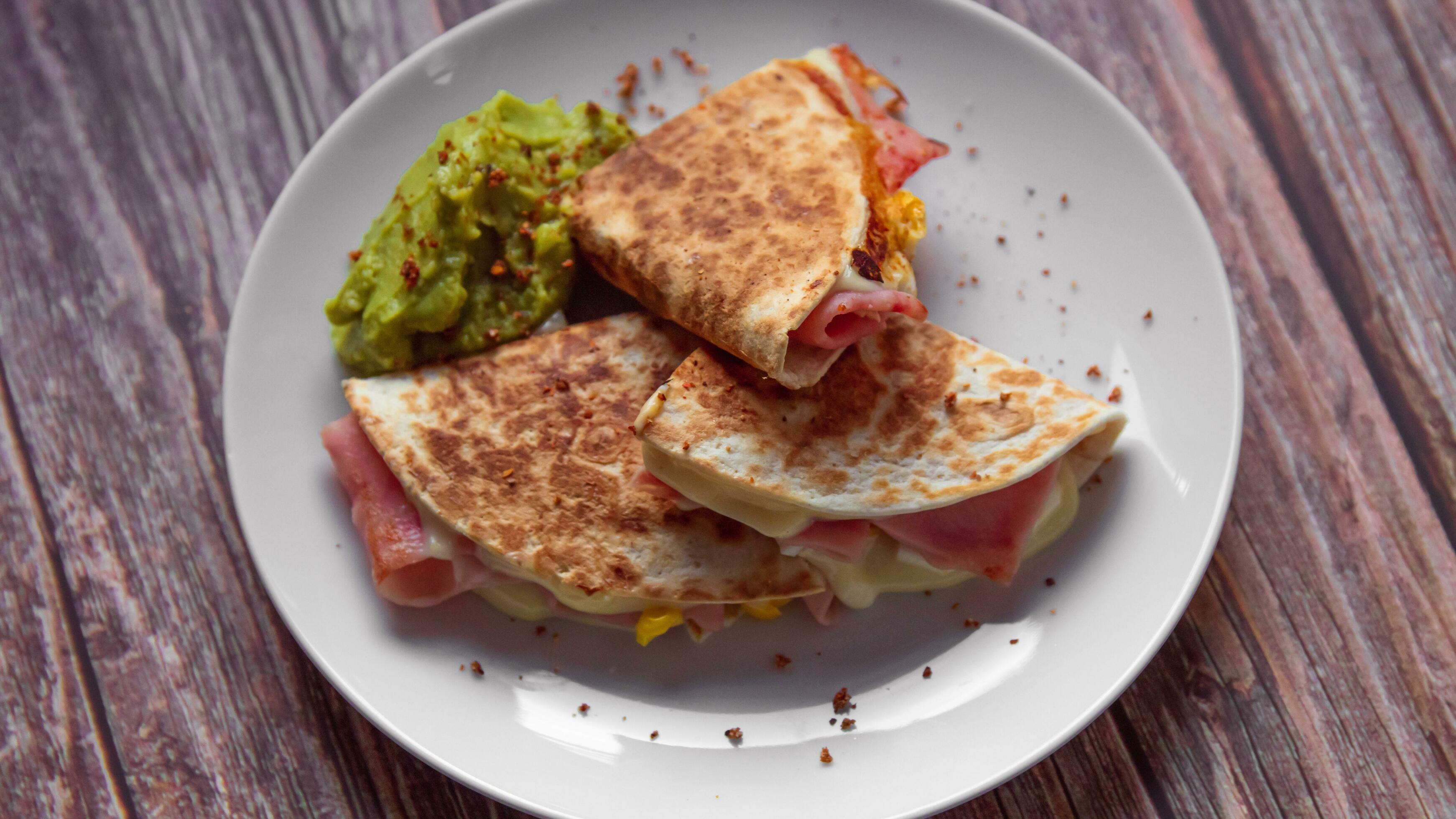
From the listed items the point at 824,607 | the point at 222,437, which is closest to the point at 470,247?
the point at 222,437

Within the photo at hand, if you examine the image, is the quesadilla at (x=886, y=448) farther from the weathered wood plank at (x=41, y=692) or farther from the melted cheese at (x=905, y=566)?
the weathered wood plank at (x=41, y=692)

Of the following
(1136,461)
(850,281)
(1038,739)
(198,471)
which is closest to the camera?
(850,281)

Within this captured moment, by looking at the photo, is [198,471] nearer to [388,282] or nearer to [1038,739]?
[388,282]

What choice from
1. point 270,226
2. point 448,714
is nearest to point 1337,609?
point 448,714

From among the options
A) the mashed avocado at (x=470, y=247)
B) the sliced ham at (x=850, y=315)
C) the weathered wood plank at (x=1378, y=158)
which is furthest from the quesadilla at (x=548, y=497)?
the weathered wood plank at (x=1378, y=158)

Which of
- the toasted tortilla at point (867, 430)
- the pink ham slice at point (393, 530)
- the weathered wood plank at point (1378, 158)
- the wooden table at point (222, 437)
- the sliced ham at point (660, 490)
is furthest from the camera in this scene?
the weathered wood plank at point (1378, 158)

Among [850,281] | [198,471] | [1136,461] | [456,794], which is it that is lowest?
[456,794]

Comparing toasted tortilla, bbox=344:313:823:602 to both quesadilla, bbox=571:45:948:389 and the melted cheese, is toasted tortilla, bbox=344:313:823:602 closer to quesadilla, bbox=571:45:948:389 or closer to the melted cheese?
the melted cheese
